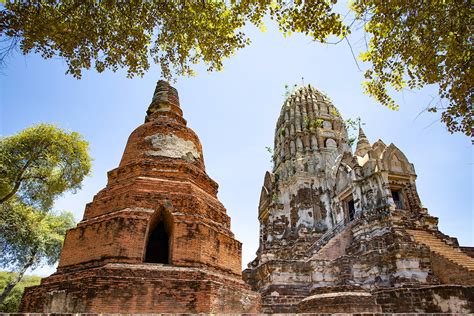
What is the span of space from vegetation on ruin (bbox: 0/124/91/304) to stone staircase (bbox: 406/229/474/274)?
16.0 meters

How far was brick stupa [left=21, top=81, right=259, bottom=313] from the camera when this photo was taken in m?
5.82

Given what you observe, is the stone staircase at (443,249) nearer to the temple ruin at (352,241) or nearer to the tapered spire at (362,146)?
the temple ruin at (352,241)

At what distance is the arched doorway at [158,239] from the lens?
7.29m

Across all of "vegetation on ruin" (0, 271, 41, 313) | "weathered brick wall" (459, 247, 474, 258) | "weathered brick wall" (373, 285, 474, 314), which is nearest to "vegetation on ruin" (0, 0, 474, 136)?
"weathered brick wall" (373, 285, 474, 314)

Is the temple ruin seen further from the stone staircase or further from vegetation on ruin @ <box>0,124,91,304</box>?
vegetation on ruin @ <box>0,124,91,304</box>

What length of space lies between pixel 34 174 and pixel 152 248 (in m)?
11.1

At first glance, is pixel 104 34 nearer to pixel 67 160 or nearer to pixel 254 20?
pixel 254 20

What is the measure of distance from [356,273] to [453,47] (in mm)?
10378

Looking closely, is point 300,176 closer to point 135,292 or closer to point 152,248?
point 152,248

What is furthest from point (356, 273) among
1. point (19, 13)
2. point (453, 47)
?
point (19, 13)

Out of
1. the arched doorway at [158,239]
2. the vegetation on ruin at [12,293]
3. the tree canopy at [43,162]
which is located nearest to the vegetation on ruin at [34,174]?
the tree canopy at [43,162]

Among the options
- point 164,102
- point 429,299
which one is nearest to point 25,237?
point 164,102

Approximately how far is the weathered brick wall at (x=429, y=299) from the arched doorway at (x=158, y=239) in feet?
25.2

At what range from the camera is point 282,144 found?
27.0m
